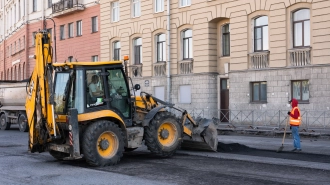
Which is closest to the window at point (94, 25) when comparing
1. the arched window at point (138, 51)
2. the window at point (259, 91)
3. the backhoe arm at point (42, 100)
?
the arched window at point (138, 51)

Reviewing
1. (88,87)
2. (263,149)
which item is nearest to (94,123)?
(88,87)

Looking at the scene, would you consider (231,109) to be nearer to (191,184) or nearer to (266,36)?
(266,36)

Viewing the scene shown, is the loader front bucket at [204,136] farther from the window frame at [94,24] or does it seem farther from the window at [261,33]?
the window frame at [94,24]

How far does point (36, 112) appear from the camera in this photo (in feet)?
46.0

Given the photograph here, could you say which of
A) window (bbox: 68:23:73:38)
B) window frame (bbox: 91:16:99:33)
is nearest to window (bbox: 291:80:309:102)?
window frame (bbox: 91:16:99:33)

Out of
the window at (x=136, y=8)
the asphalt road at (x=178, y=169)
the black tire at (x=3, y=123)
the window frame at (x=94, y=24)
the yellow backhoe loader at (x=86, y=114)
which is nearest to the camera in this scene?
the asphalt road at (x=178, y=169)

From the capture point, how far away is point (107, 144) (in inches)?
549

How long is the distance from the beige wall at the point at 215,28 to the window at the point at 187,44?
0.35 meters

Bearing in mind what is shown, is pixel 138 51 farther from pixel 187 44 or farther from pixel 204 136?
pixel 204 136

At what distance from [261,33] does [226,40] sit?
10.5ft

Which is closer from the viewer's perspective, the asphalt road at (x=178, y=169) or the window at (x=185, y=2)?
the asphalt road at (x=178, y=169)

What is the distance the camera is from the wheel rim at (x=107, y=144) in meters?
13.8

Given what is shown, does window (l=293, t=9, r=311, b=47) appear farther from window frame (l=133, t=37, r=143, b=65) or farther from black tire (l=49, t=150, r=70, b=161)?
black tire (l=49, t=150, r=70, b=161)

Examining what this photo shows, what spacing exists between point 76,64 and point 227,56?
18.6 metres
